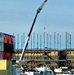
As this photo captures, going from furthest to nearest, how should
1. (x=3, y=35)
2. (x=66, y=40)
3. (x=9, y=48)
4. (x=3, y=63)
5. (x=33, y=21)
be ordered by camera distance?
(x=66, y=40) → (x=33, y=21) → (x=9, y=48) → (x=3, y=35) → (x=3, y=63)

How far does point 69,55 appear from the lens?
142 meters

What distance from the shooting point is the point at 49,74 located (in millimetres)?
56656

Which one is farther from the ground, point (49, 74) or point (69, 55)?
point (69, 55)

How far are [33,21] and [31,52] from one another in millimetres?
47001

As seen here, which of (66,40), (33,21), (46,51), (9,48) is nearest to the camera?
(9,48)

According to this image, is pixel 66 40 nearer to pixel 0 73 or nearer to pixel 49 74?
pixel 49 74

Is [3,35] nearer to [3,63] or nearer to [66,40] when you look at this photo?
[3,63]

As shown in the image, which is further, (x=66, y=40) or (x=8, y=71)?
(x=66, y=40)

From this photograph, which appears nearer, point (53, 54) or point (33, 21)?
point (33, 21)

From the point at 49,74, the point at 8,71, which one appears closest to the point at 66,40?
the point at 49,74

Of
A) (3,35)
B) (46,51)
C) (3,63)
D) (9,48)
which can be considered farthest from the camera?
(46,51)

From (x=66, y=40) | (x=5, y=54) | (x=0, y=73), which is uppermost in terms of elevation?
(x=66, y=40)

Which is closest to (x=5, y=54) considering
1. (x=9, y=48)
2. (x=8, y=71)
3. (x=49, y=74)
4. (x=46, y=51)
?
(x=9, y=48)

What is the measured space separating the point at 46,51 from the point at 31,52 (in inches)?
218
